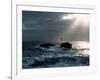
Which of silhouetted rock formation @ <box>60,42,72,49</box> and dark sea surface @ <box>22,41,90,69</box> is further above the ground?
silhouetted rock formation @ <box>60,42,72,49</box>

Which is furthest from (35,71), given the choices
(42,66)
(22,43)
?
(22,43)

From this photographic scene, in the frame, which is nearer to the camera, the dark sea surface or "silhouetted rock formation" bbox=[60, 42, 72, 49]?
the dark sea surface

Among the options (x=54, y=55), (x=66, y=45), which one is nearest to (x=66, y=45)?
(x=66, y=45)

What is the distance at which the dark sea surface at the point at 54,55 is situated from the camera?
8.68ft

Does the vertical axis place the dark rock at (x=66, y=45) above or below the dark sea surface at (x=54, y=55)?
above

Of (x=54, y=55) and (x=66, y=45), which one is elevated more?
(x=66, y=45)

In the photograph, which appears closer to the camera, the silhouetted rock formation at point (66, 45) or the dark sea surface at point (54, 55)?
the dark sea surface at point (54, 55)

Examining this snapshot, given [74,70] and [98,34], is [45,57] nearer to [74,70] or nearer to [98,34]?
[74,70]

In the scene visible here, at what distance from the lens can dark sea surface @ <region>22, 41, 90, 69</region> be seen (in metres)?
2.65

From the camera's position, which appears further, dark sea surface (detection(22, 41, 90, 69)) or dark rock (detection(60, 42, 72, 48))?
dark rock (detection(60, 42, 72, 48))

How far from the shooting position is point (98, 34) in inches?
111

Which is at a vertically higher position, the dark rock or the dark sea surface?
the dark rock

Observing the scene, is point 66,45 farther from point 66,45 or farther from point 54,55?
point 54,55

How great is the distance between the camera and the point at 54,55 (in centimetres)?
273
